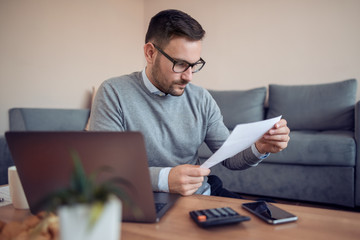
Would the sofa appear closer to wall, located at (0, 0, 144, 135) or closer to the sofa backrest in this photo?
the sofa backrest

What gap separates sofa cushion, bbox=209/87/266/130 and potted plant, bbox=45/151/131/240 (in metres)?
2.36

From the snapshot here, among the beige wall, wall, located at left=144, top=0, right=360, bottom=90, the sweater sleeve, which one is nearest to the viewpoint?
the sweater sleeve

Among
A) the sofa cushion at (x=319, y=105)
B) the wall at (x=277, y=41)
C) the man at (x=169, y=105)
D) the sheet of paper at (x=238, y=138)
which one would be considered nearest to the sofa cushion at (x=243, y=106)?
the sofa cushion at (x=319, y=105)

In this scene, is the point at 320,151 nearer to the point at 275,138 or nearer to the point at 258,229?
the point at 275,138

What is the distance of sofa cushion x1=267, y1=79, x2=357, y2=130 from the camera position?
7.32 ft

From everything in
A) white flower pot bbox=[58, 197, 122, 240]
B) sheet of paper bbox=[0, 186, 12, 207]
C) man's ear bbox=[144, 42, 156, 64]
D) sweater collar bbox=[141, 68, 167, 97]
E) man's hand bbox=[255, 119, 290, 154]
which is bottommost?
sheet of paper bbox=[0, 186, 12, 207]

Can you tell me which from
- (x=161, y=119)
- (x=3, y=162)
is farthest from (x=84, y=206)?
(x=3, y=162)

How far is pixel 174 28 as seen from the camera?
0.98 metres

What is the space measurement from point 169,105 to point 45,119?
4.76ft

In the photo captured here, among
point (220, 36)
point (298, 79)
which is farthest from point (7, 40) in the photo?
point (298, 79)

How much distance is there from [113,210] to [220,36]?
3.01 meters

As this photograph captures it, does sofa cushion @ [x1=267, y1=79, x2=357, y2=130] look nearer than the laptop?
No

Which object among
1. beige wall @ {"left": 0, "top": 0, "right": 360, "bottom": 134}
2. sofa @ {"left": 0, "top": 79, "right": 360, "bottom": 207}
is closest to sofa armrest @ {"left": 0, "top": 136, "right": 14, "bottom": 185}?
sofa @ {"left": 0, "top": 79, "right": 360, "bottom": 207}

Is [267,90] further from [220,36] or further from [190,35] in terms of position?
[190,35]
